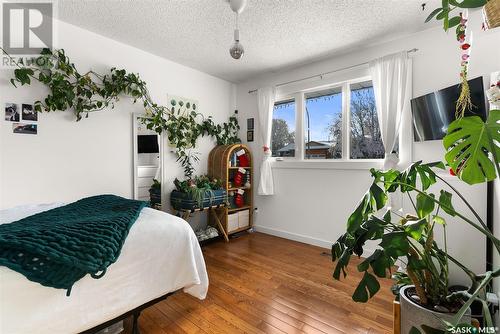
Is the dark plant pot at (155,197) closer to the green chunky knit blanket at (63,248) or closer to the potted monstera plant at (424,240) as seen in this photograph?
the green chunky knit blanket at (63,248)

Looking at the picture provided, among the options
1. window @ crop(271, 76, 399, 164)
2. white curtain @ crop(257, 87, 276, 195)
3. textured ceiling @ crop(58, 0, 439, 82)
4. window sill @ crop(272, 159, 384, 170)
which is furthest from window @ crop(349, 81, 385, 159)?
white curtain @ crop(257, 87, 276, 195)

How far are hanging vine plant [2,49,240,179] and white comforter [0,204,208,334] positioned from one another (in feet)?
3.47

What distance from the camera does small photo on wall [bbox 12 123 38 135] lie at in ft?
6.43

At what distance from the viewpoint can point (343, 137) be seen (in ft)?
9.80

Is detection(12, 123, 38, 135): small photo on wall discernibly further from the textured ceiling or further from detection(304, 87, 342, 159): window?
detection(304, 87, 342, 159): window

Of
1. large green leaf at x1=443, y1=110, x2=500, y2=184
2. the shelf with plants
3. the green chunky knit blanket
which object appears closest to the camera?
large green leaf at x1=443, y1=110, x2=500, y2=184

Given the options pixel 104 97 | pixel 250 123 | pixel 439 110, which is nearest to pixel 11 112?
pixel 104 97

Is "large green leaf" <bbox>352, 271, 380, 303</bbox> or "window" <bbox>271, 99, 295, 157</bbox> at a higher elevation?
A: "window" <bbox>271, 99, 295, 157</bbox>

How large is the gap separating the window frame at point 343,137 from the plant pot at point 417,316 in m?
1.76

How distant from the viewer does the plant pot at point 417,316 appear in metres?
1.06

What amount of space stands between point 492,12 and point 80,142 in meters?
3.04

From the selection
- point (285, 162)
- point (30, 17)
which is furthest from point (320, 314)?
point (30, 17)

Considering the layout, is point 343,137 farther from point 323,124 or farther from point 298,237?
point 298,237

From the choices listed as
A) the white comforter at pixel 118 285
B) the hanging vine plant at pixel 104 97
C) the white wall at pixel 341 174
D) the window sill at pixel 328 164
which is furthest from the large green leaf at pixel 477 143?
the hanging vine plant at pixel 104 97
